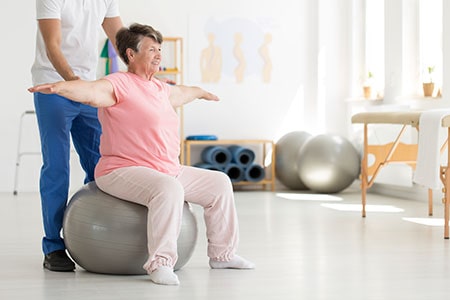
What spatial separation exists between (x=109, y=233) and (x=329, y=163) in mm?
4396

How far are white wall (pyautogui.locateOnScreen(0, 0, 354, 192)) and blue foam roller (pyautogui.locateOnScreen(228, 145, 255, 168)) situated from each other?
328 millimetres

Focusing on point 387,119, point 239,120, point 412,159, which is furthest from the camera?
point 239,120

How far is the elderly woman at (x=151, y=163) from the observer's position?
311 cm

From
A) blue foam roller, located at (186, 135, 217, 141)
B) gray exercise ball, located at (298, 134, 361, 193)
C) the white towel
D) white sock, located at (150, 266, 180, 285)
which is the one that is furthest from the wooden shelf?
white sock, located at (150, 266, 180, 285)

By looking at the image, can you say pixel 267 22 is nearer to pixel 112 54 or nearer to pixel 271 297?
pixel 112 54

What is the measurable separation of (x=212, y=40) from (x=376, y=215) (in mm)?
3213

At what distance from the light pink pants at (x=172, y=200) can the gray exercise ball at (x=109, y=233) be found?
0.06 m

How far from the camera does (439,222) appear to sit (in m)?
5.15

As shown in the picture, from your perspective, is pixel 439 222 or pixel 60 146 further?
pixel 439 222

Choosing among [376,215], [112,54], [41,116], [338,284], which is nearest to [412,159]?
[376,215]

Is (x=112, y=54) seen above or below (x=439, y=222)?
above

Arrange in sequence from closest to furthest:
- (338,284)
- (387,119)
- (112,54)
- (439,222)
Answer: (338,284) < (387,119) < (439,222) < (112,54)

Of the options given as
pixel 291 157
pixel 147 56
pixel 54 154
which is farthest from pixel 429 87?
pixel 54 154

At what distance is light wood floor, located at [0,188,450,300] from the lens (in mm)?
2953
